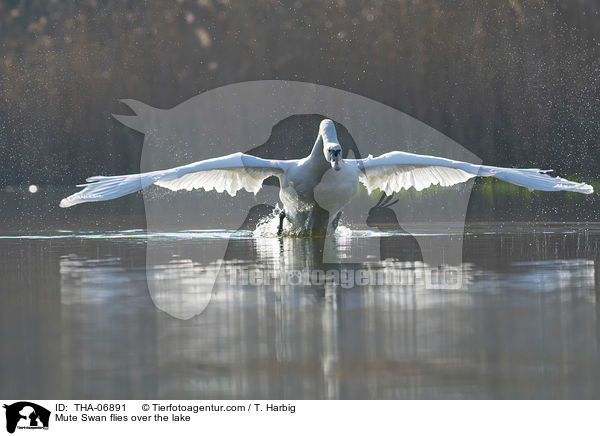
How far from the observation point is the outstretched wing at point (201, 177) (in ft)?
55.6

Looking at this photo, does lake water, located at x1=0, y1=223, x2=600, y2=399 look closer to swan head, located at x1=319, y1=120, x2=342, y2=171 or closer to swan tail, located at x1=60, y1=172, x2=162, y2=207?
swan tail, located at x1=60, y1=172, x2=162, y2=207

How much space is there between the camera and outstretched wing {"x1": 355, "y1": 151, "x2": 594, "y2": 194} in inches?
712

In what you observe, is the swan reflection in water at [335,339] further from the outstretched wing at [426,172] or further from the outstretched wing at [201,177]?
the outstretched wing at [426,172]

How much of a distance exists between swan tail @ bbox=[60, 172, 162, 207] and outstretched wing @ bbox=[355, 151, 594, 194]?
452 cm

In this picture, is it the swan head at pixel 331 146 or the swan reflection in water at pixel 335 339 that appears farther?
the swan head at pixel 331 146

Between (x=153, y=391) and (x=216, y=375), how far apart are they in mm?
537

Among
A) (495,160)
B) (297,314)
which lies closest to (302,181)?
(297,314)
